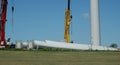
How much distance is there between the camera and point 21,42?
94.1m

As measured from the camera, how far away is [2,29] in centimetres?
8756

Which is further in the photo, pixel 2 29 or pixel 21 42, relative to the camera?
pixel 21 42

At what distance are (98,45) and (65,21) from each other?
12901 millimetres

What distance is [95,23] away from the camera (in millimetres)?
91812

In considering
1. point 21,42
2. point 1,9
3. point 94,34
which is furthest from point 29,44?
point 94,34

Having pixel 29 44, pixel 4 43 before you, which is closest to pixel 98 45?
pixel 29 44

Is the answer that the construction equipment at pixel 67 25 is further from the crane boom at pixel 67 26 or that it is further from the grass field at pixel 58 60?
the grass field at pixel 58 60

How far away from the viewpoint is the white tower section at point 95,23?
3573 inches

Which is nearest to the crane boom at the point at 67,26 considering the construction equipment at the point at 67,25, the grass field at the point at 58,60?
the construction equipment at the point at 67,25

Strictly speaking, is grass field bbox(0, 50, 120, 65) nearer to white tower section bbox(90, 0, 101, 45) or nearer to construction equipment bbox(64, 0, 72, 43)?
white tower section bbox(90, 0, 101, 45)

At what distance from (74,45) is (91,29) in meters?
6.50

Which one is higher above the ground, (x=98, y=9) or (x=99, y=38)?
(x=98, y=9)

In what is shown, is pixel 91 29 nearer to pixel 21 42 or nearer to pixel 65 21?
pixel 65 21

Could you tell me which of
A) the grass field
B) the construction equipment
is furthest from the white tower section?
the grass field
